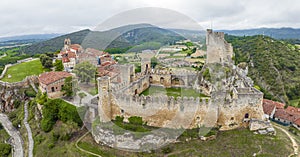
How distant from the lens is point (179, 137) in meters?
25.9

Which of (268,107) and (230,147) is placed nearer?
(230,147)

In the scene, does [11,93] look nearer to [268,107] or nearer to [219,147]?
[219,147]

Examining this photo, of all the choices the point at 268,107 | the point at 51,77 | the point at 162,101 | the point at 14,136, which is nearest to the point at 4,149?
the point at 14,136

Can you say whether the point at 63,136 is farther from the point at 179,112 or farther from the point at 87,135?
the point at 179,112

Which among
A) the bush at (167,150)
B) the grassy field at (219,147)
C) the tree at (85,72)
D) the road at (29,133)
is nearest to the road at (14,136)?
the road at (29,133)

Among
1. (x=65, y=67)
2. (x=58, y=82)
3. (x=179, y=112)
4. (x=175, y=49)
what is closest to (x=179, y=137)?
(x=179, y=112)

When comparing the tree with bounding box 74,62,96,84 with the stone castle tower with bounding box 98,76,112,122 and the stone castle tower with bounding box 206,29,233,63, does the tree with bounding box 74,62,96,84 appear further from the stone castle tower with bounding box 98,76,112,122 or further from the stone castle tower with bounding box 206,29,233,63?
the stone castle tower with bounding box 206,29,233,63

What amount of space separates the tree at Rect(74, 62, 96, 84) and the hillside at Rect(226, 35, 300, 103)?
38.4 meters

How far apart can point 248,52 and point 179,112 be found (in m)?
66.7

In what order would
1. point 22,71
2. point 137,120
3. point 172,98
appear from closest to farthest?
point 172,98 < point 137,120 < point 22,71

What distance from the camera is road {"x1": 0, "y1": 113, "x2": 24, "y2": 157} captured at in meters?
34.5

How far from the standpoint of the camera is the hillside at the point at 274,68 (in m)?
60.3

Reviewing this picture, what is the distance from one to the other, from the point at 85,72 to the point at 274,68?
5487 cm

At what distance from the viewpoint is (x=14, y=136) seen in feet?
128
